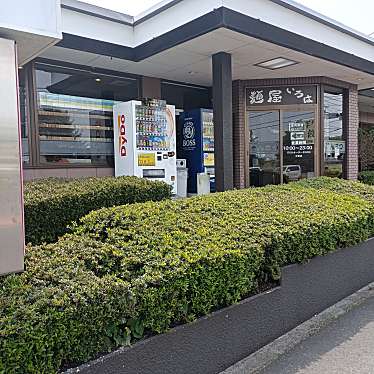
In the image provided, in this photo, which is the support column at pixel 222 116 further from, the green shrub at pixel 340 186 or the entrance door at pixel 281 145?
the entrance door at pixel 281 145

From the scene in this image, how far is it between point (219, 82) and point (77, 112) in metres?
3.02

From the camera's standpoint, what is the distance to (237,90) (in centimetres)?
966

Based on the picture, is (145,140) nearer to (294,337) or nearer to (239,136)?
(239,136)

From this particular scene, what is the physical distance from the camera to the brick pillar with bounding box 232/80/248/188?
9.70 meters

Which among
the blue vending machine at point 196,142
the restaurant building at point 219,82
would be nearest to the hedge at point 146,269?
the restaurant building at point 219,82

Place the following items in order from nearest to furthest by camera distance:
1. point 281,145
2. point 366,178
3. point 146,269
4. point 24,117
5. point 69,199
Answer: point 146,269 → point 69,199 → point 24,117 → point 281,145 → point 366,178

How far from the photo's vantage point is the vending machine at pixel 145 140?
8156mm

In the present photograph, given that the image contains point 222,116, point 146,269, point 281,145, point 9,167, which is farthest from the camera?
point 281,145

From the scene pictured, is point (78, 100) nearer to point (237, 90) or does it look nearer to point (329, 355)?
point (237, 90)

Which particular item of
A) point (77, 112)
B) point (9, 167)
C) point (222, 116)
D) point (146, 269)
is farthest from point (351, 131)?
point (9, 167)

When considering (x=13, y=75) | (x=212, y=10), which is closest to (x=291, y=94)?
(x=212, y=10)

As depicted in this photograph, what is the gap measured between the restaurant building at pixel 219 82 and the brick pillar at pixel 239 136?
0.03 meters

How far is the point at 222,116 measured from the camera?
24.1 ft

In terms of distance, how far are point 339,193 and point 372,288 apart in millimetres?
1671
